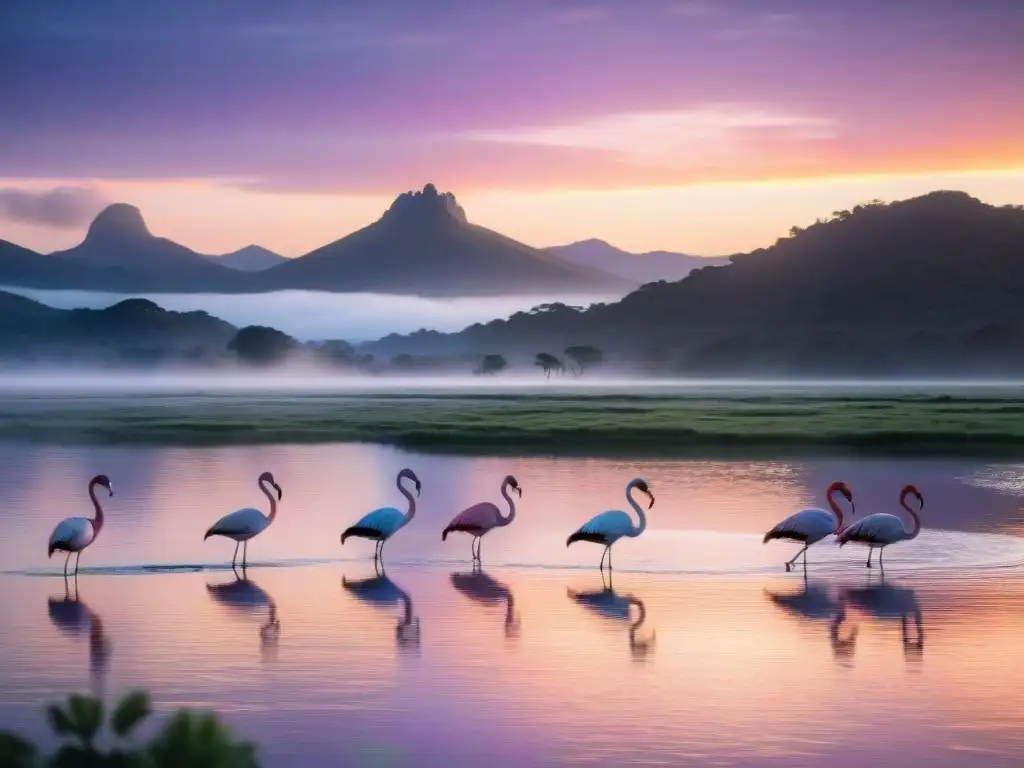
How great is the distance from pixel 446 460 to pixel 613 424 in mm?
18448

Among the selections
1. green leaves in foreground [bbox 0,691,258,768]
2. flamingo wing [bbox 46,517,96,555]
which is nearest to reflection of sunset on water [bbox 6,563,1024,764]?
flamingo wing [bbox 46,517,96,555]

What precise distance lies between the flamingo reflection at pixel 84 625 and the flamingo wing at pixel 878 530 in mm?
10115

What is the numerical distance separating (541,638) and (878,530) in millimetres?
6990

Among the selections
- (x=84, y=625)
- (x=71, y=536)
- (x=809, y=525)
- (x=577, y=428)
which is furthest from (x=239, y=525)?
(x=577, y=428)

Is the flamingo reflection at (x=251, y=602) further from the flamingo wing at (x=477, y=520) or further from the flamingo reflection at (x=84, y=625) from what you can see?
the flamingo wing at (x=477, y=520)

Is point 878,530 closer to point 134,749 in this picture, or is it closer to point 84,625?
point 84,625

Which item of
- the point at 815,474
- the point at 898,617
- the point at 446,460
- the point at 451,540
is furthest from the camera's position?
the point at 446,460

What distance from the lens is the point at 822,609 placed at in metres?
18.0

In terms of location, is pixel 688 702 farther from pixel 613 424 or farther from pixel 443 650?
pixel 613 424

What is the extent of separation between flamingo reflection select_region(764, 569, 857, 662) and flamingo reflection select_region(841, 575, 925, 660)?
26 centimetres

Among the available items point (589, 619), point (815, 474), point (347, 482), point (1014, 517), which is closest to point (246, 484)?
point (347, 482)

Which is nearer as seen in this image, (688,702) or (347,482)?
(688,702)

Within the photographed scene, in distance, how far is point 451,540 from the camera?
984 inches

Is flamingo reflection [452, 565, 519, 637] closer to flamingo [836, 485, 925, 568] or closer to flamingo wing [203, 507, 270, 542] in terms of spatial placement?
flamingo wing [203, 507, 270, 542]
